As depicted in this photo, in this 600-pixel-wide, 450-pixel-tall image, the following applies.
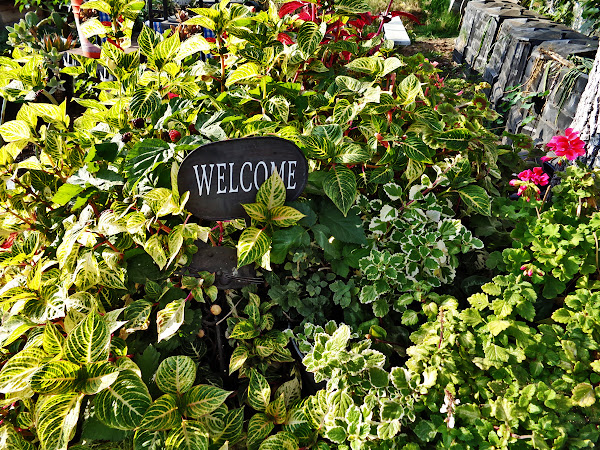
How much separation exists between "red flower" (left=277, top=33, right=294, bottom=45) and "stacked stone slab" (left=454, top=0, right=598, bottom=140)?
7.72ft

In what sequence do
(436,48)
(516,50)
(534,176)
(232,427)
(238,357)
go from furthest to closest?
(436,48), (516,50), (534,176), (238,357), (232,427)

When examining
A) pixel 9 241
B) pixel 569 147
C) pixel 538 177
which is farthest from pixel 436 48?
pixel 9 241

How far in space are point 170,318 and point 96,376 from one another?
230mm

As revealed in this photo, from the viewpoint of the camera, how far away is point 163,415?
1.06m

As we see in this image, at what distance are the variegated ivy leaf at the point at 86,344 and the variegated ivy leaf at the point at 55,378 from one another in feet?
0.07

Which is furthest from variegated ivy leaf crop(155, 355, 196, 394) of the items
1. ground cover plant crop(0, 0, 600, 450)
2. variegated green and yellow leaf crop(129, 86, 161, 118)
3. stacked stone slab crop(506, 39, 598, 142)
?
stacked stone slab crop(506, 39, 598, 142)

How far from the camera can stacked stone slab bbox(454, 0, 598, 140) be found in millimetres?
3420

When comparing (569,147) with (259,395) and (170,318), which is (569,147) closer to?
(259,395)

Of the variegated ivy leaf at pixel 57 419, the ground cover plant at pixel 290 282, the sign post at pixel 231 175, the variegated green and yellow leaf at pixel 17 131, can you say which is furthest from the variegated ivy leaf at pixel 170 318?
the variegated green and yellow leaf at pixel 17 131

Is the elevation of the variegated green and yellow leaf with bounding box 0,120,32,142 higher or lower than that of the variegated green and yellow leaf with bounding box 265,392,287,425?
higher

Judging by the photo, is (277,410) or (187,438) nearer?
(187,438)

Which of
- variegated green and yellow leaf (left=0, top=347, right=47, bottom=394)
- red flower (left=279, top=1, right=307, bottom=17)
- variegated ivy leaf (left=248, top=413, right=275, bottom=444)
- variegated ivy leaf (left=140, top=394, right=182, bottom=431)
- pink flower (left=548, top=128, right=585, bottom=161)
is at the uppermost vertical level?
red flower (left=279, top=1, right=307, bottom=17)

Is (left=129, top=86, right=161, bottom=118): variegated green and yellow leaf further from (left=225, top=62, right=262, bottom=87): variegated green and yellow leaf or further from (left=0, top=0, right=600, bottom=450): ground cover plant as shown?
(left=225, top=62, right=262, bottom=87): variegated green and yellow leaf

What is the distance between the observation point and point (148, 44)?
156 centimetres
